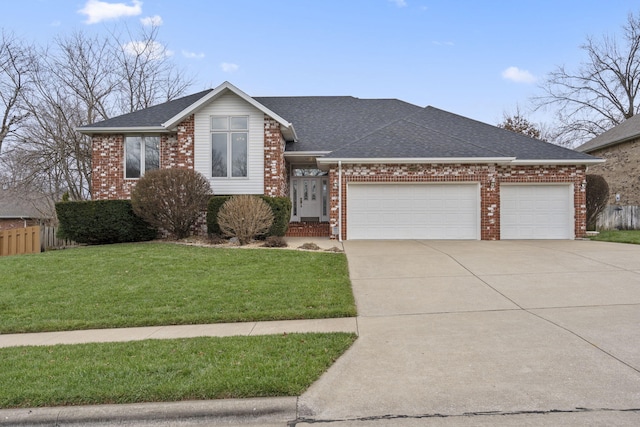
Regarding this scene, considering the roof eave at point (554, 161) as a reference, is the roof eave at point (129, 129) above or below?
above

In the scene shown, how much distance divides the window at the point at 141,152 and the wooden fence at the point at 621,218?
21.2m

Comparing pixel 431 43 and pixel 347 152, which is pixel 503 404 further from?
pixel 431 43

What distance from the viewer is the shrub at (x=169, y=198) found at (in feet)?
39.8

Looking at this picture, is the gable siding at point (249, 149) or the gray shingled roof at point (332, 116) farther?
the gray shingled roof at point (332, 116)

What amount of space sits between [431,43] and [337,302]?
1466 cm

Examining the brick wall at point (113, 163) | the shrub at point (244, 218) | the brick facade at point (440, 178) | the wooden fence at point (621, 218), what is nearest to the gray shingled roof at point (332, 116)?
the brick facade at point (440, 178)

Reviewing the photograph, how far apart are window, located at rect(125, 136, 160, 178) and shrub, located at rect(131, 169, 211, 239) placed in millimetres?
3181

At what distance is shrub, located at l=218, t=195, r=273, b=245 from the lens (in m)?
11.8

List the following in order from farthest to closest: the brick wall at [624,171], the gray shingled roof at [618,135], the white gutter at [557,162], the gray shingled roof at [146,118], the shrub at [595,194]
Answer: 1. the gray shingled roof at [618,135]
2. the brick wall at [624,171]
3. the shrub at [595,194]
4. the gray shingled roof at [146,118]
5. the white gutter at [557,162]

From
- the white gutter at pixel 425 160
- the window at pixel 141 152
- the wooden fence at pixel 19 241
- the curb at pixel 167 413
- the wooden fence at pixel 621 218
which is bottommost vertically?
the curb at pixel 167 413

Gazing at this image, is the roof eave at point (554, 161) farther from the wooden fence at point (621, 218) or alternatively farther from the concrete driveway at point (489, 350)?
the wooden fence at point (621, 218)

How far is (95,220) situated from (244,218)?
5.32 meters

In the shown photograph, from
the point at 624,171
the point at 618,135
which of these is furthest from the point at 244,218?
the point at 618,135

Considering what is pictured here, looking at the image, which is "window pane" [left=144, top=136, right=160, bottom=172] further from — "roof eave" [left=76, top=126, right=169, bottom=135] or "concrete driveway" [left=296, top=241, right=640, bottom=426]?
"concrete driveway" [left=296, top=241, right=640, bottom=426]
